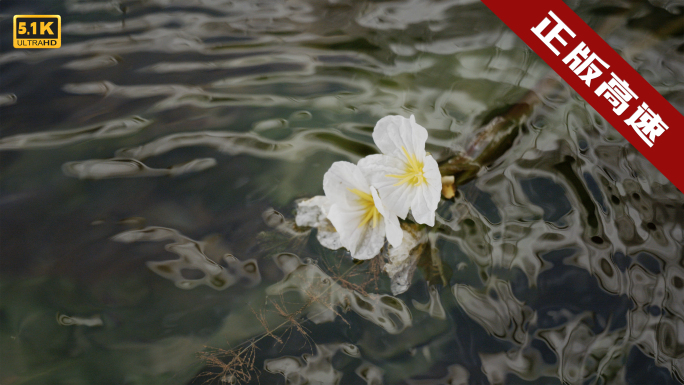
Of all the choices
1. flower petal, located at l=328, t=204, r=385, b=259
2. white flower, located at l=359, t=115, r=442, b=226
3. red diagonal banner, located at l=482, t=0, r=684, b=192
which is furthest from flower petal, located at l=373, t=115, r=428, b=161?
red diagonal banner, located at l=482, t=0, r=684, b=192

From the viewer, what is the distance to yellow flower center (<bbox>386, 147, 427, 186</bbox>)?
76 centimetres

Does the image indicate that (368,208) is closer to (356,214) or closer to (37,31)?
(356,214)

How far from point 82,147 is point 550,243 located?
111 cm

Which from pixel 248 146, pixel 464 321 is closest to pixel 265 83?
pixel 248 146

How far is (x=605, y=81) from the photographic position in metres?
1.02

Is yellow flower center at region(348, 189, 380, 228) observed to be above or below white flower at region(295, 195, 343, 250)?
above

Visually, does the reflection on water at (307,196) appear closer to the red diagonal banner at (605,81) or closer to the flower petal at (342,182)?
the red diagonal banner at (605,81)

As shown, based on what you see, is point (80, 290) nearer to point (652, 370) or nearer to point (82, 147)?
point (82, 147)

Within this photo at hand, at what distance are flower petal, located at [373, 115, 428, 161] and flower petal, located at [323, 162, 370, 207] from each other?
76 mm

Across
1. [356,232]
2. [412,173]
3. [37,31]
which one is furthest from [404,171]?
[37,31]

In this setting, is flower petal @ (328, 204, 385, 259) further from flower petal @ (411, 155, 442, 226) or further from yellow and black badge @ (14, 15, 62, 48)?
yellow and black badge @ (14, 15, 62, 48)

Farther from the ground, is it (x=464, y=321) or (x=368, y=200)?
(x=368, y=200)

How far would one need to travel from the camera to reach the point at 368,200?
78 centimetres

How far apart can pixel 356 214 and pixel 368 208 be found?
0.09 feet
